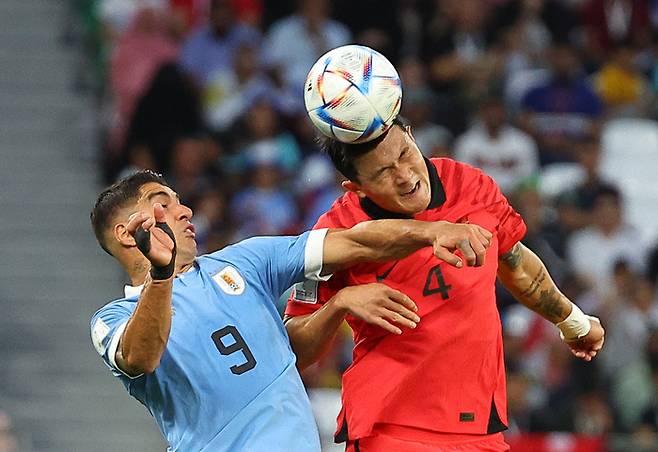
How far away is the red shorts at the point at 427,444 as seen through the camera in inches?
207

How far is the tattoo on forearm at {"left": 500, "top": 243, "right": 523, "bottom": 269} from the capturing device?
18.6 feet

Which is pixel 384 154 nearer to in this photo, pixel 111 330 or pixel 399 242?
pixel 399 242

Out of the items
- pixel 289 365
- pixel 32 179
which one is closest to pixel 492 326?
pixel 289 365

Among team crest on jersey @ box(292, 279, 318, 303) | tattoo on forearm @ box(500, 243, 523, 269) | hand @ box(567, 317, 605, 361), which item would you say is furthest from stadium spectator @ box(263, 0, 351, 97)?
team crest on jersey @ box(292, 279, 318, 303)

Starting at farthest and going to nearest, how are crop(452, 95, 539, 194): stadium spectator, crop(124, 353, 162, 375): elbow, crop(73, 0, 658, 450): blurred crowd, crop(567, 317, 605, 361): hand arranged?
1. crop(452, 95, 539, 194): stadium spectator
2. crop(73, 0, 658, 450): blurred crowd
3. crop(567, 317, 605, 361): hand
4. crop(124, 353, 162, 375): elbow

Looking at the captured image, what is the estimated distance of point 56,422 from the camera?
11.0 m

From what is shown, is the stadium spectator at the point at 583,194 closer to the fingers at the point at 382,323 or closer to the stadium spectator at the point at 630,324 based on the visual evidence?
the stadium spectator at the point at 630,324

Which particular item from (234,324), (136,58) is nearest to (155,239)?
(234,324)

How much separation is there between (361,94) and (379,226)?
0.48m

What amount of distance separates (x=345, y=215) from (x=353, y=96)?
0.59 metres

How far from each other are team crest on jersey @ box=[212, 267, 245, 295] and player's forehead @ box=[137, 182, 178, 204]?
35 cm

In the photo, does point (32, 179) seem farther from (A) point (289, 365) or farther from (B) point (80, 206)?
(A) point (289, 365)

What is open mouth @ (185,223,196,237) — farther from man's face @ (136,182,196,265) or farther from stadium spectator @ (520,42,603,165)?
stadium spectator @ (520,42,603,165)

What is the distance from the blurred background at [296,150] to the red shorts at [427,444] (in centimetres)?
438
